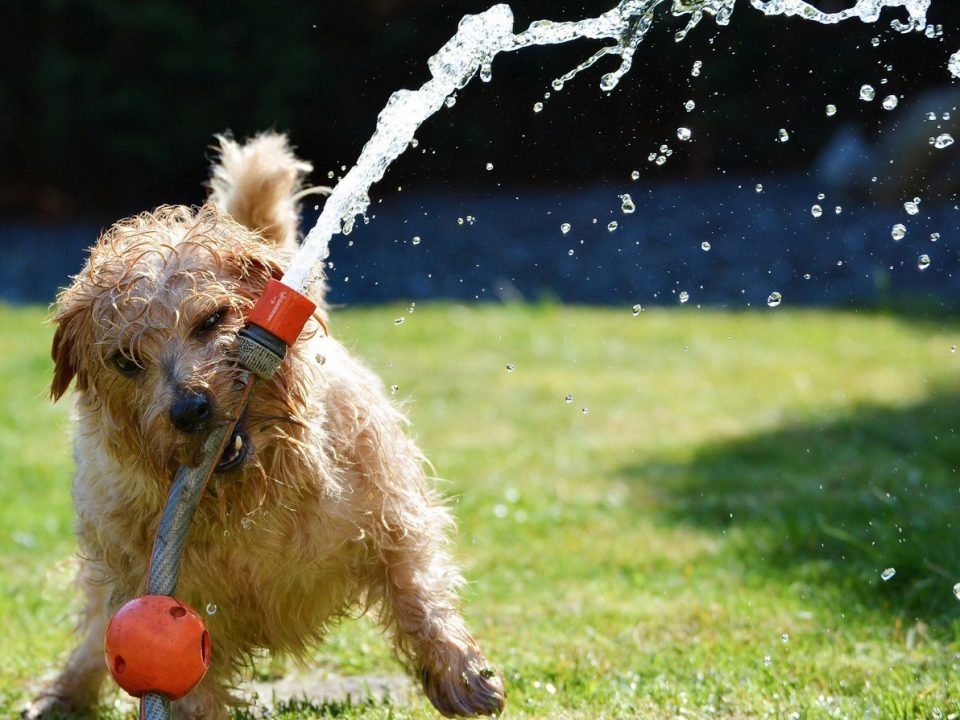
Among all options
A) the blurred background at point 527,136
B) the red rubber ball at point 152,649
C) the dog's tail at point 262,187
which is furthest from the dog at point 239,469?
the blurred background at point 527,136

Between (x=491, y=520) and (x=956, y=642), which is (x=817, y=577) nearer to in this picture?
(x=956, y=642)

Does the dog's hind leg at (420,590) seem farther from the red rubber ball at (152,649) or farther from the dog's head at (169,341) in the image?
the red rubber ball at (152,649)

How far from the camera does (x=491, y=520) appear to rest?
6.09 m

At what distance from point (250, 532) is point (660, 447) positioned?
4.28 meters

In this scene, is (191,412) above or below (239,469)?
above

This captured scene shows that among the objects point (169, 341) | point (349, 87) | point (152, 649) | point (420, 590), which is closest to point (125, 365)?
point (169, 341)

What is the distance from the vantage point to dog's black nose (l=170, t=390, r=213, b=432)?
3090 mm

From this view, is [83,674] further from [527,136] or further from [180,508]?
[527,136]

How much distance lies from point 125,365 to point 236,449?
1.35 ft

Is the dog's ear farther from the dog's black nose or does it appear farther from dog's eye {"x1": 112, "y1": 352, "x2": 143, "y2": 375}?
the dog's black nose

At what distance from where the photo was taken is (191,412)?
10.1 feet

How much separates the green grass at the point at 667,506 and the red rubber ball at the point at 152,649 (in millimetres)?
861

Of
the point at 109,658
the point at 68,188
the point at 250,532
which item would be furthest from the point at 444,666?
the point at 68,188

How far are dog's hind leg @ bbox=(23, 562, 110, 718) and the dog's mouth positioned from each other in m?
1.17
